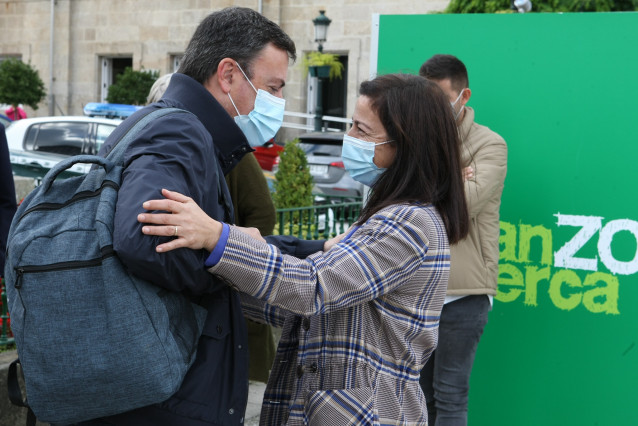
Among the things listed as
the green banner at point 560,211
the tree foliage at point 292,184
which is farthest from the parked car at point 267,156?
the green banner at point 560,211

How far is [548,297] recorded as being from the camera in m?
3.68

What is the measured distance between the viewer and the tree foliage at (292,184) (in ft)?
25.8

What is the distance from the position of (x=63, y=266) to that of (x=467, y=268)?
2.04 m

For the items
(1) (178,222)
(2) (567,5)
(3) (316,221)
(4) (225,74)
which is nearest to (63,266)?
(1) (178,222)

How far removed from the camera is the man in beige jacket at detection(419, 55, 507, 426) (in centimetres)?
326

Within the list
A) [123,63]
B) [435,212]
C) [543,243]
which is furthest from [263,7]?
[435,212]

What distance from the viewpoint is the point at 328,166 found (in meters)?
13.0

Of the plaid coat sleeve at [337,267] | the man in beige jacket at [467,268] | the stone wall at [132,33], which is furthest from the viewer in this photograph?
the stone wall at [132,33]

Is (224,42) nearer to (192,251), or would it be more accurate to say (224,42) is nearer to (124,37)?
(192,251)

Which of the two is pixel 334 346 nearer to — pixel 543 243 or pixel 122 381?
pixel 122 381

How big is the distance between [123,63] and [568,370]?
886 inches

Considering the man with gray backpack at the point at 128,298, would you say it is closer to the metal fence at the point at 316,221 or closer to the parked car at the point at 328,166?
the metal fence at the point at 316,221

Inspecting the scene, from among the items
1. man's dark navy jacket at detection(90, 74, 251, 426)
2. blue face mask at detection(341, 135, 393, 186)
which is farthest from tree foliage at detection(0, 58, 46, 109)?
man's dark navy jacket at detection(90, 74, 251, 426)

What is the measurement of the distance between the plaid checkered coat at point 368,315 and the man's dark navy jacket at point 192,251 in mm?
154
